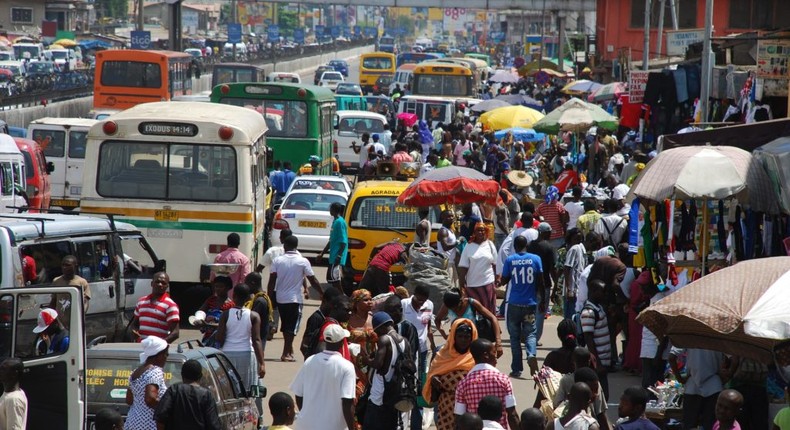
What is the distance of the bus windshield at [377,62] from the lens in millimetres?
72312

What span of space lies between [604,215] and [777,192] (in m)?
5.89

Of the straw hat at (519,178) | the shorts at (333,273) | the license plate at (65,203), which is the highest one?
the straw hat at (519,178)

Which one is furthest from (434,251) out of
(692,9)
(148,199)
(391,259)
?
(692,9)

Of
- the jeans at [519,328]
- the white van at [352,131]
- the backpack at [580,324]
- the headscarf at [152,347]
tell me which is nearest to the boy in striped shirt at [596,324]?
the backpack at [580,324]

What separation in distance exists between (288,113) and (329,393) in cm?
1882

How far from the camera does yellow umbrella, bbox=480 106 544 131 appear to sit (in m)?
31.1

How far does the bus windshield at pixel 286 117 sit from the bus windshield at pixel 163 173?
1088cm

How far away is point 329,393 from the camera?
9.00 metres

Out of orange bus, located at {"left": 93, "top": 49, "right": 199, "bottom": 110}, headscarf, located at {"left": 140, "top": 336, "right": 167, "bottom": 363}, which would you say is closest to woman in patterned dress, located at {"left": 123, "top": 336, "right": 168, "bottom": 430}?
headscarf, located at {"left": 140, "top": 336, "right": 167, "bottom": 363}

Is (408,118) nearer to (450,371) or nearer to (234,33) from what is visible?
(450,371)

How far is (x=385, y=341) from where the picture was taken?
9.61m

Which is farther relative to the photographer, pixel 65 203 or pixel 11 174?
pixel 65 203

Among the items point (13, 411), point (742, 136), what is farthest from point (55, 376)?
point (742, 136)

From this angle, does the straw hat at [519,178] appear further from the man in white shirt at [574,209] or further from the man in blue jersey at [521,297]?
the man in blue jersey at [521,297]
